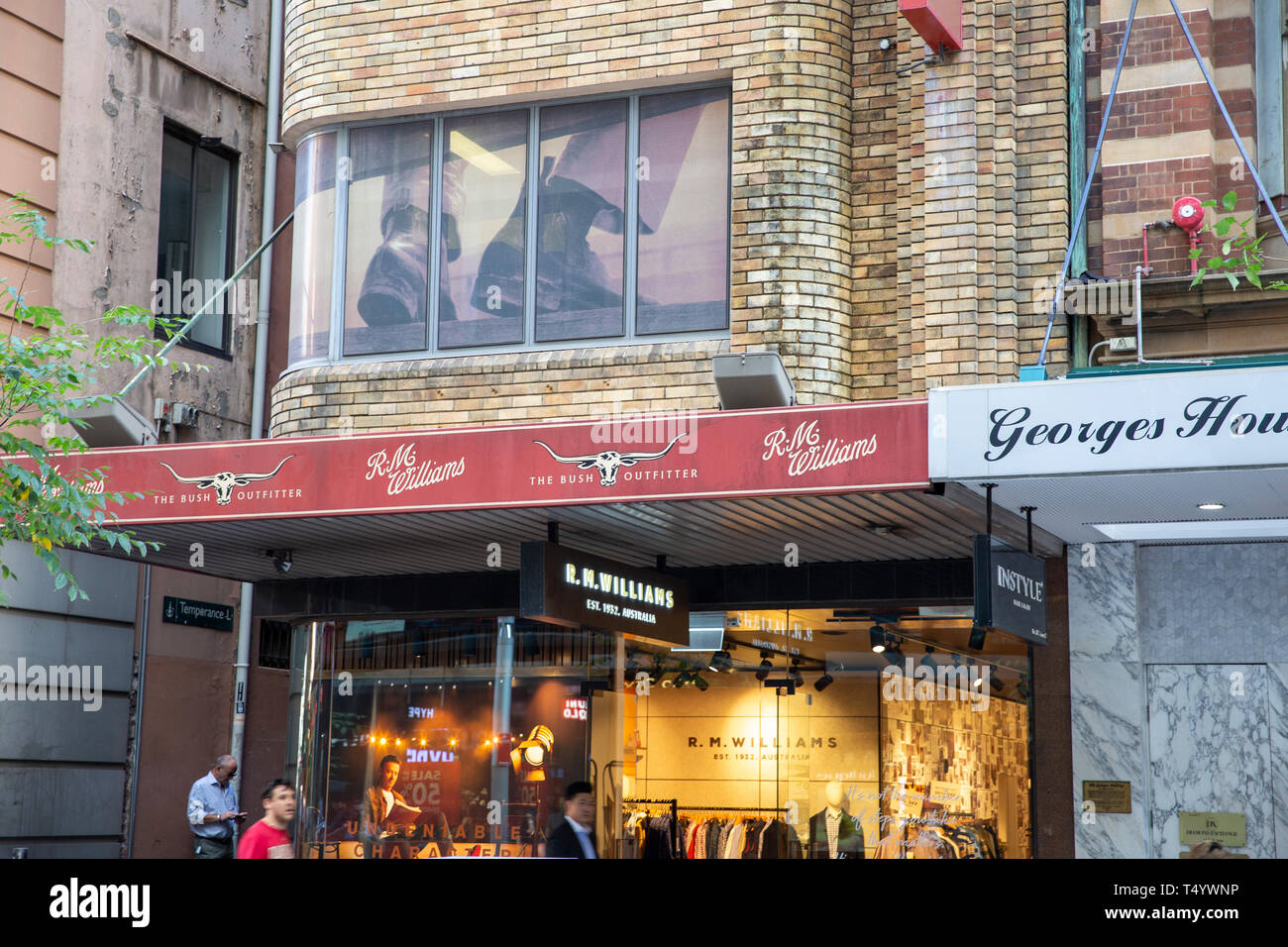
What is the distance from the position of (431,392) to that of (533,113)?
2.53 metres

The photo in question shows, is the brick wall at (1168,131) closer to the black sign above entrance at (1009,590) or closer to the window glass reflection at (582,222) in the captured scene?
the black sign above entrance at (1009,590)

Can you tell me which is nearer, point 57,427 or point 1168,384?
point 1168,384

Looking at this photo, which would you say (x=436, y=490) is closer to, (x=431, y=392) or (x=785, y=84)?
(x=431, y=392)

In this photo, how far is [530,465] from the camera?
9508mm

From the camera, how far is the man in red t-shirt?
8305 mm

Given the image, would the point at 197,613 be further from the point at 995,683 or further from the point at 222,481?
the point at 995,683

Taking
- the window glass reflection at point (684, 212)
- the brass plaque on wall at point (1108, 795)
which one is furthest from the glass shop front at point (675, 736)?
the window glass reflection at point (684, 212)

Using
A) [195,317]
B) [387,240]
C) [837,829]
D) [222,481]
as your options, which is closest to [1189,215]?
[837,829]

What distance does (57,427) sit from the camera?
12.5 m

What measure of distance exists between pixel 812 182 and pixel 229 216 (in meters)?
7.08

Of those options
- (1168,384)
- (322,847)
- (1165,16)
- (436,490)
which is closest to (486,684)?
(322,847)

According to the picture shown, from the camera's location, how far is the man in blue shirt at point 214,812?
1259 centimetres

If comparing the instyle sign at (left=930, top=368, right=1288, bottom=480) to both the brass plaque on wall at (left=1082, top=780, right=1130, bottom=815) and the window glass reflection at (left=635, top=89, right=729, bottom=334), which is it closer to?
the brass plaque on wall at (left=1082, top=780, right=1130, bottom=815)

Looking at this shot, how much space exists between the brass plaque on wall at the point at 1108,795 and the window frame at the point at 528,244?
4.36m
